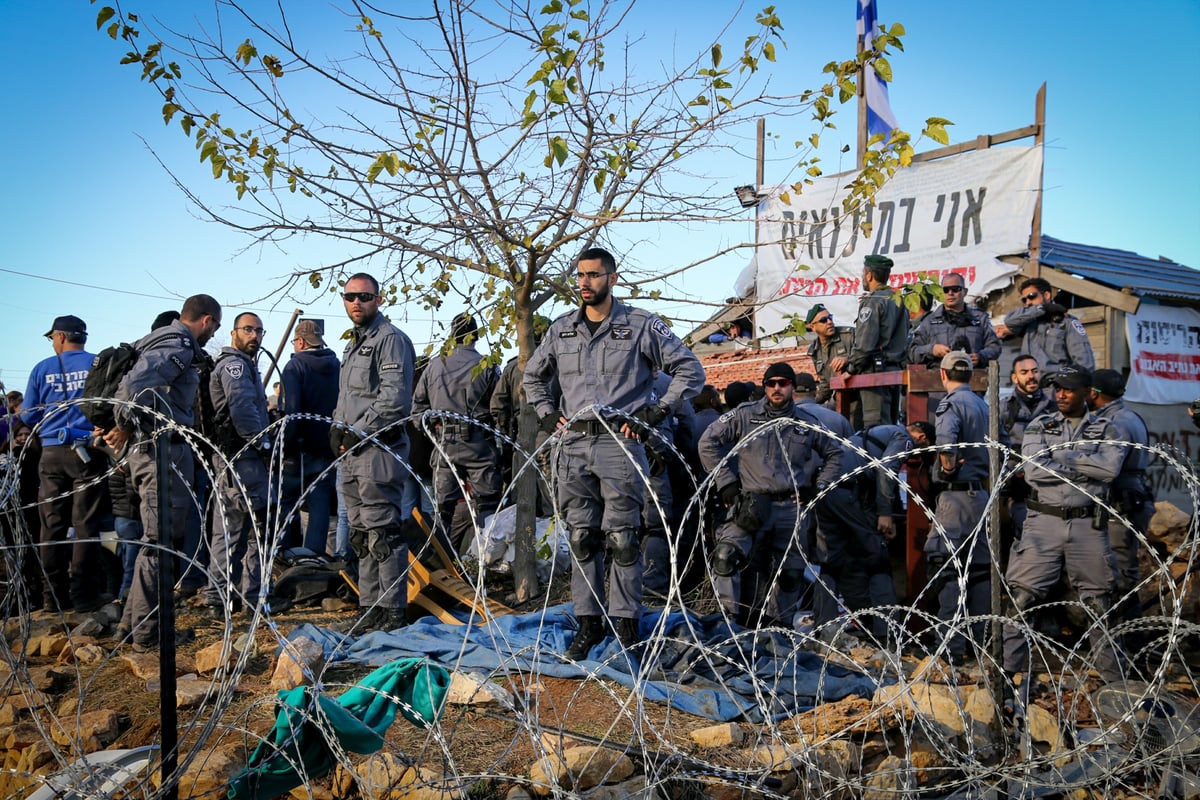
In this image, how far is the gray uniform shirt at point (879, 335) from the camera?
735cm

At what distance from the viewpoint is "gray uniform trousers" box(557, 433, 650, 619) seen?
4949mm

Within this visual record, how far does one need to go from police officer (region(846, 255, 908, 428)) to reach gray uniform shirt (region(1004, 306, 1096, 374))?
89 cm

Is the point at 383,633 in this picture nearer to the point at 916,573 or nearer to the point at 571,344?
the point at 571,344

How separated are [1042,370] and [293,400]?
18.8ft

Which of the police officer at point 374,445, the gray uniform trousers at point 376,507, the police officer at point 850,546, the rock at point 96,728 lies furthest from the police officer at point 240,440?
the police officer at point 850,546

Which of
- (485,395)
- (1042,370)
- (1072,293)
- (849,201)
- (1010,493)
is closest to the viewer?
(849,201)

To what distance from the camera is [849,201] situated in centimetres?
512

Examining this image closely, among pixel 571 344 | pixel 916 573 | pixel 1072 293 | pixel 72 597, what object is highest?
pixel 1072 293

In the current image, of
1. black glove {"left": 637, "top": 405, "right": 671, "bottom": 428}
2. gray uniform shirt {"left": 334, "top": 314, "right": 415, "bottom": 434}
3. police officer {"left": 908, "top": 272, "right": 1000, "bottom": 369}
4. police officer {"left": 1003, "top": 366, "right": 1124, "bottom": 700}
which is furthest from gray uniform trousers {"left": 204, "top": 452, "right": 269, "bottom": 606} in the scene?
police officer {"left": 908, "top": 272, "right": 1000, "bottom": 369}

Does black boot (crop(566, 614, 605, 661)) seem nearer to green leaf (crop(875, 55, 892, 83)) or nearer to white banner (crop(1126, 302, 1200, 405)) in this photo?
green leaf (crop(875, 55, 892, 83))

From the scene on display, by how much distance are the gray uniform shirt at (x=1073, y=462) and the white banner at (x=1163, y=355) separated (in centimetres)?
529

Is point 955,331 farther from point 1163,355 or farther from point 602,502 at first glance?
point 1163,355

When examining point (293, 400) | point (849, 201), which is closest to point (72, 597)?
point (293, 400)

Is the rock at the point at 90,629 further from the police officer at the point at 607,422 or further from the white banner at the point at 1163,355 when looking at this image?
the white banner at the point at 1163,355
